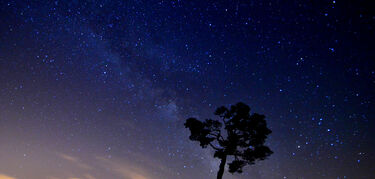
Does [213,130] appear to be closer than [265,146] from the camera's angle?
No

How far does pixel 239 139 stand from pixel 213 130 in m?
1.77

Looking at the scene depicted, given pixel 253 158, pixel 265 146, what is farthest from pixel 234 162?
pixel 265 146

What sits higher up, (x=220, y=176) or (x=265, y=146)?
(x=265, y=146)

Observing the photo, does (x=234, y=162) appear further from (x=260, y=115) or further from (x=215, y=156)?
(x=260, y=115)

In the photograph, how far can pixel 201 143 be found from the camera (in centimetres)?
1480

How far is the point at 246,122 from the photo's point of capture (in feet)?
46.4

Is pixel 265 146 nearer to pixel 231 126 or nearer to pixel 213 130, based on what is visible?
pixel 231 126

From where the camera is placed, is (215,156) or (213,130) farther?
(213,130)

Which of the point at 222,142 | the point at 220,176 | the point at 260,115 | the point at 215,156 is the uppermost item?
the point at 260,115

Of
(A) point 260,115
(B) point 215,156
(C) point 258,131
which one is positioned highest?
(A) point 260,115

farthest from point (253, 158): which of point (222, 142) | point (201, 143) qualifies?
point (201, 143)

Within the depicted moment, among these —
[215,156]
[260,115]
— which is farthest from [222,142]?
[260,115]

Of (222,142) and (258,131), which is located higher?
(258,131)

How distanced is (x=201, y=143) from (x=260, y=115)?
13.7 ft
